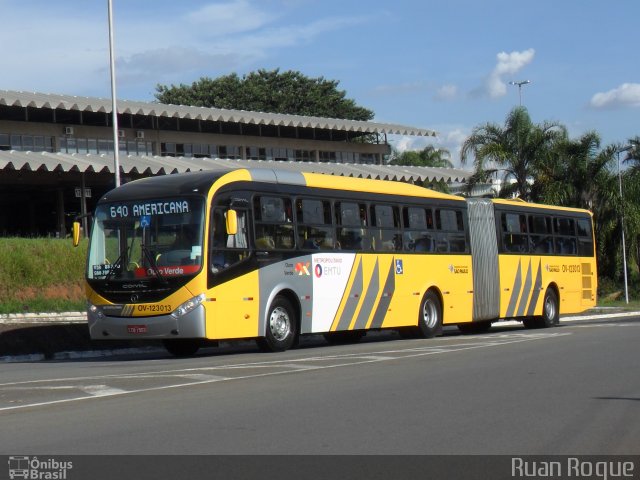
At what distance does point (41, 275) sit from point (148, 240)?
12.4 meters

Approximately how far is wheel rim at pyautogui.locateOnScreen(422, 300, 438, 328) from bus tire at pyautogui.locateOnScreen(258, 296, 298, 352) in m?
5.01

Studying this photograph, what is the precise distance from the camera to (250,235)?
18703mm

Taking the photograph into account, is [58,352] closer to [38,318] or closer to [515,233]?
[38,318]

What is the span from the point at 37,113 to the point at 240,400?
37033mm

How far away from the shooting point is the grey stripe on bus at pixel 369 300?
21672 millimetres

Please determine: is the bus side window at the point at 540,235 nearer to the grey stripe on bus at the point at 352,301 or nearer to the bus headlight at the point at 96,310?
the grey stripe on bus at the point at 352,301

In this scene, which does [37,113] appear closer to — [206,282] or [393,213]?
[393,213]

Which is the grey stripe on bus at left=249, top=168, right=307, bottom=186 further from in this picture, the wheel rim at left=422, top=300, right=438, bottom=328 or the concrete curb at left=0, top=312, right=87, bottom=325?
the concrete curb at left=0, top=312, right=87, bottom=325

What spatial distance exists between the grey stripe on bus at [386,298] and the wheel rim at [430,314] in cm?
160

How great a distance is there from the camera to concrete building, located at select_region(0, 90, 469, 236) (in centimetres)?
4094

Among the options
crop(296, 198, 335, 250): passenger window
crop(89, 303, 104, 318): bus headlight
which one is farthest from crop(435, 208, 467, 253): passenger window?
crop(89, 303, 104, 318): bus headlight

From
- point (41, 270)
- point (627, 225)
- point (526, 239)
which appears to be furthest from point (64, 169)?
point (627, 225)

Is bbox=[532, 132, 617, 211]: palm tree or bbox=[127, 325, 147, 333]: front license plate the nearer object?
bbox=[127, 325, 147, 333]: front license plate
